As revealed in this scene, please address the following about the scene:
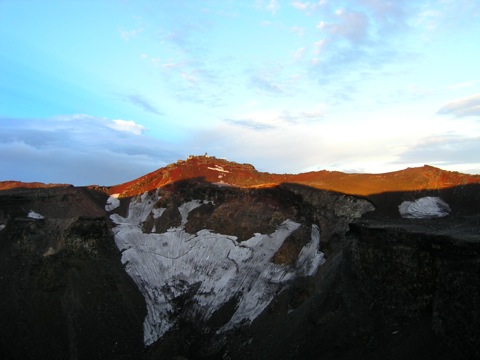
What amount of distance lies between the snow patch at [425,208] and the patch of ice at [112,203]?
23548mm

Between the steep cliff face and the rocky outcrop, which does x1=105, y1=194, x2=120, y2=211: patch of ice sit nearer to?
the steep cliff face

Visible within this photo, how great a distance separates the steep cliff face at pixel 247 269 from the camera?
1973cm

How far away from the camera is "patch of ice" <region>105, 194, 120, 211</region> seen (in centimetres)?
3370

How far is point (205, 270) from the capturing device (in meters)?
27.6

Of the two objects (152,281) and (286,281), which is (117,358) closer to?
(152,281)

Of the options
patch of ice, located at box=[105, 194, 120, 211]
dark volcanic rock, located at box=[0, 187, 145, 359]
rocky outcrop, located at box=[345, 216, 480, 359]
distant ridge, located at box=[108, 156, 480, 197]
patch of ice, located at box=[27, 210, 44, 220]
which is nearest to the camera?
rocky outcrop, located at box=[345, 216, 480, 359]

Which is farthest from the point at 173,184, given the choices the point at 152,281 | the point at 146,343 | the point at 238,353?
the point at 238,353

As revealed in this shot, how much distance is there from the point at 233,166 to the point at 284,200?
318 inches

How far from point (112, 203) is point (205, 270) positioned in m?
12.1

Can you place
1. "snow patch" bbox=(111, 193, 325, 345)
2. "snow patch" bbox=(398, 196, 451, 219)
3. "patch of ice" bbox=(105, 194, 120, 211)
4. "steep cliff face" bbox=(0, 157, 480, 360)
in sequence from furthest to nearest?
"patch of ice" bbox=(105, 194, 120, 211) → "snow patch" bbox=(398, 196, 451, 219) → "snow patch" bbox=(111, 193, 325, 345) → "steep cliff face" bbox=(0, 157, 480, 360)

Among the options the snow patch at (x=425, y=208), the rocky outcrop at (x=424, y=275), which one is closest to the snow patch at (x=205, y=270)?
the rocky outcrop at (x=424, y=275)

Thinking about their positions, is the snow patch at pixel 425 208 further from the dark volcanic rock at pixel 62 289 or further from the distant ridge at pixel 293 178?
the dark volcanic rock at pixel 62 289

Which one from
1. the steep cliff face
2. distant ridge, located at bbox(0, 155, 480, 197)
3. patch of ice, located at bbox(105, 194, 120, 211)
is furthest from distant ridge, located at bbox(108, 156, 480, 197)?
patch of ice, located at bbox(105, 194, 120, 211)

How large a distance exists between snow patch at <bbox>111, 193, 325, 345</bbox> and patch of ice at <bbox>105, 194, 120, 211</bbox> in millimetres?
3640
